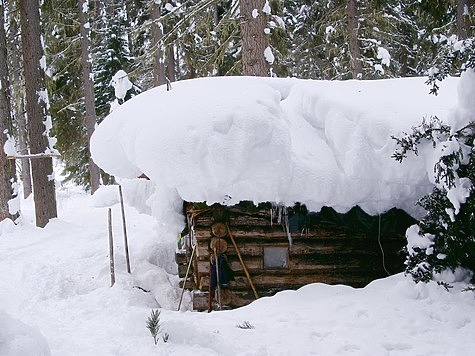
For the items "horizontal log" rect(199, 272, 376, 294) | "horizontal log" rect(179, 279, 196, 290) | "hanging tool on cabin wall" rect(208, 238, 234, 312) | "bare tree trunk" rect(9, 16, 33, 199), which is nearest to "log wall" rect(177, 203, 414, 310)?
"horizontal log" rect(199, 272, 376, 294)

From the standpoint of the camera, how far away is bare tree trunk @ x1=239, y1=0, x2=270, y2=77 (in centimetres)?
1020

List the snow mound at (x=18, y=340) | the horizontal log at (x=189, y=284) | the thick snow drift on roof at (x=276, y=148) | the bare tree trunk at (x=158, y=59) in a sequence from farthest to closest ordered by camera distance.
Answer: the bare tree trunk at (x=158, y=59) → the horizontal log at (x=189, y=284) → the thick snow drift on roof at (x=276, y=148) → the snow mound at (x=18, y=340)

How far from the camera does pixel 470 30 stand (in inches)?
515

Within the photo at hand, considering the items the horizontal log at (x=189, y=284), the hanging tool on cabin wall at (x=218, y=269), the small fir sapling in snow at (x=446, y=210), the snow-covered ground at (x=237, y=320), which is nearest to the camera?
the snow-covered ground at (x=237, y=320)

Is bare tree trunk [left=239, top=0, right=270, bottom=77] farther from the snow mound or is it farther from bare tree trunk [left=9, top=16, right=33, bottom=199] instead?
the snow mound

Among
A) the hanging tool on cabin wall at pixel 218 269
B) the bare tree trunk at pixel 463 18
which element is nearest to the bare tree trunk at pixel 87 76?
the hanging tool on cabin wall at pixel 218 269

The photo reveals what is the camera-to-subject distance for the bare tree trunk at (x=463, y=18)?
499 inches

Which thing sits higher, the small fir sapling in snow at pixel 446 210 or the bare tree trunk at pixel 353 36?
the bare tree trunk at pixel 353 36

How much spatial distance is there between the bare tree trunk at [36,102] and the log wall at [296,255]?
6.60 m

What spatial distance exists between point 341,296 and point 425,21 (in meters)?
13.5

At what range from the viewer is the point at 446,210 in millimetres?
4867

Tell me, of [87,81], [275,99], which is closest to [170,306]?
[275,99]

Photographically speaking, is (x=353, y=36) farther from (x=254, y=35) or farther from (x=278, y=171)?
(x=278, y=171)

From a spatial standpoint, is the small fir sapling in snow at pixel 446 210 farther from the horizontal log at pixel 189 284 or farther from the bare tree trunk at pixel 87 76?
the bare tree trunk at pixel 87 76
